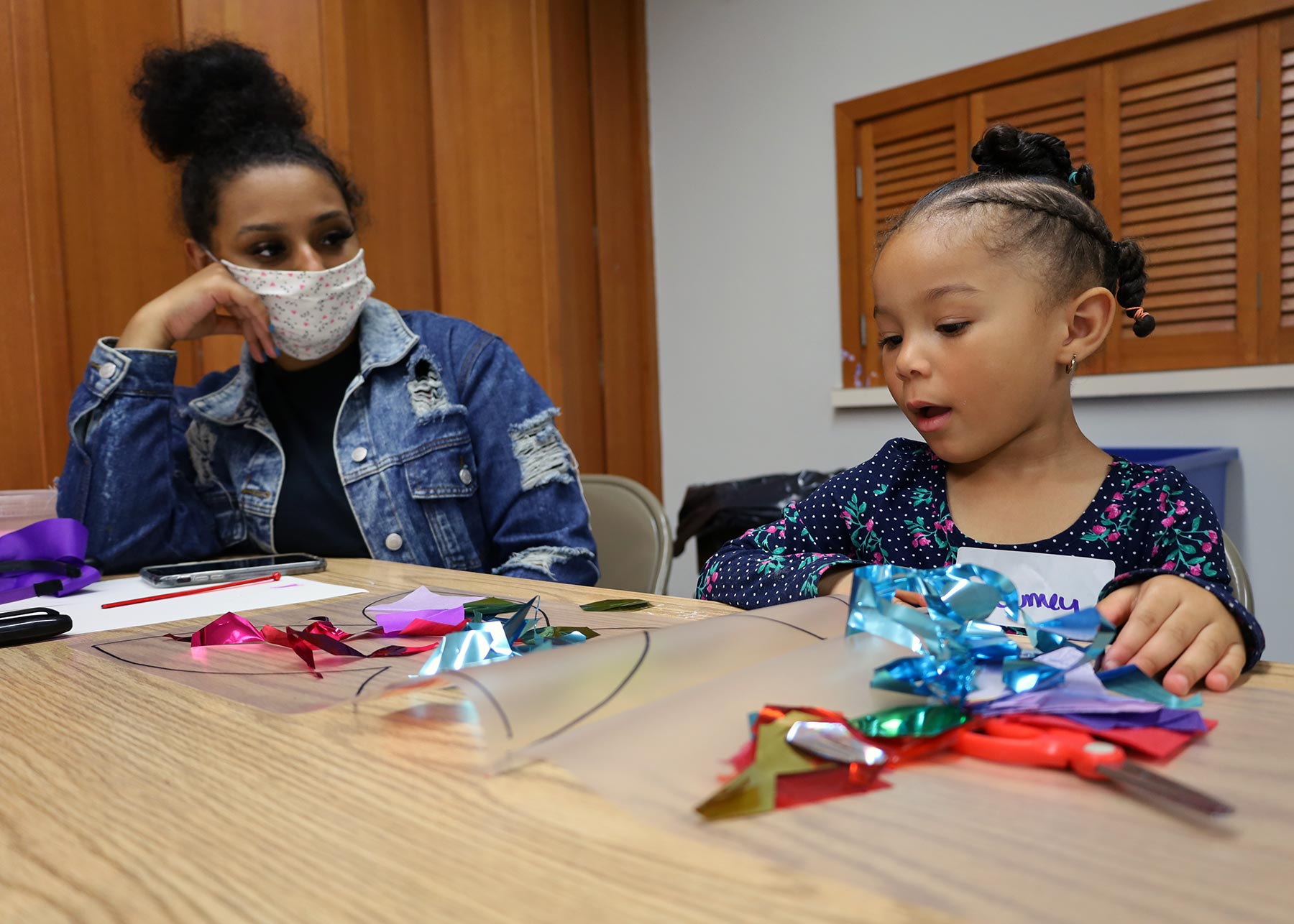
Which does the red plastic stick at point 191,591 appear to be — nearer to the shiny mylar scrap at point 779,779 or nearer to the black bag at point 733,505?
the shiny mylar scrap at point 779,779

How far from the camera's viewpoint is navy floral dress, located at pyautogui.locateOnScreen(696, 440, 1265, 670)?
83 cm

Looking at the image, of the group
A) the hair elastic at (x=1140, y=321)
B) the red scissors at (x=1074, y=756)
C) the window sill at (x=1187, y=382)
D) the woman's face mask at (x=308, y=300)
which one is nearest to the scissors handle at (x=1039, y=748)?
the red scissors at (x=1074, y=756)

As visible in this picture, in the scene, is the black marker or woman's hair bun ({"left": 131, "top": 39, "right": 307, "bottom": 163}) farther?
woman's hair bun ({"left": 131, "top": 39, "right": 307, "bottom": 163})

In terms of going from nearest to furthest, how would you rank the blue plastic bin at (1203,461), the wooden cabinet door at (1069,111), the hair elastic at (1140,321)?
the hair elastic at (1140,321) → the blue plastic bin at (1203,461) → the wooden cabinet door at (1069,111)

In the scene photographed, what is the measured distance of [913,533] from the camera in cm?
95

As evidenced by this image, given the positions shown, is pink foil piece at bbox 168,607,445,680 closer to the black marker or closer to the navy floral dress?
the black marker

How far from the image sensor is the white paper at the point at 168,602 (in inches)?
31.3

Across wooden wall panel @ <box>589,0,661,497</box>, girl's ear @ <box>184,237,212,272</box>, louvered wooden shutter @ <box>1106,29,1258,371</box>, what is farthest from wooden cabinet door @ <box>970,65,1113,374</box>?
girl's ear @ <box>184,237,212,272</box>

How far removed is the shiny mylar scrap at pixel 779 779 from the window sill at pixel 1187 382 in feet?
7.86

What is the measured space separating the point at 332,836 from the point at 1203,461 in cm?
238

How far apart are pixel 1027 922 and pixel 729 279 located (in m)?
3.24

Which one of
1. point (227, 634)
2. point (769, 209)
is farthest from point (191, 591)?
point (769, 209)

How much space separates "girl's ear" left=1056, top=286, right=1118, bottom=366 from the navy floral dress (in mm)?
125

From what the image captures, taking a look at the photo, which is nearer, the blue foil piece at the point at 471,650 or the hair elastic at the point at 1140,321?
the blue foil piece at the point at 471,650
